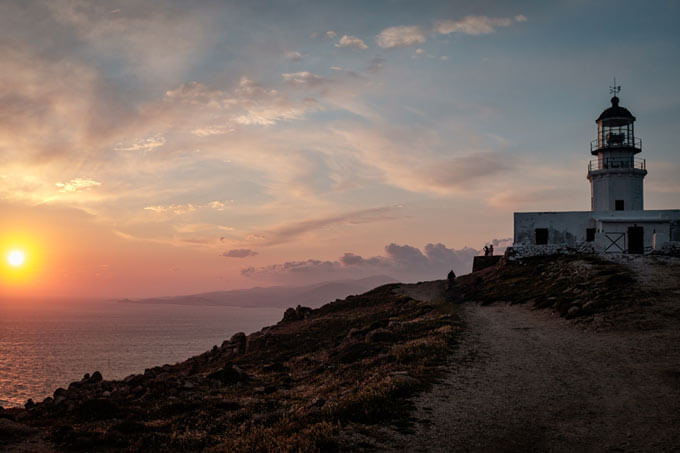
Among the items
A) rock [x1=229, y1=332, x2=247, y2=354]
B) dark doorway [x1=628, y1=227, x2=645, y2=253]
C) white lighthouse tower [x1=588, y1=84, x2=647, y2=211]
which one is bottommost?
rock [x1=229, y1=332, x2=247, y2=354]

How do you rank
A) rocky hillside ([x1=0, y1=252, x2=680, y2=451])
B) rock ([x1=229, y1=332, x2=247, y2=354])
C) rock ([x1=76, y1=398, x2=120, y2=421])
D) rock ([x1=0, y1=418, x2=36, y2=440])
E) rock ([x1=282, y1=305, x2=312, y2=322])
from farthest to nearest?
1. rock ([x1=282, y1=305, x2=312, y2=322])
2. rock ([x1=229, y1=332, x2=247, y2=354])
3. rock ([x1=76, y1=398, x2=120, y2=421])
4. rock ([x1=0, y1=418, x2=36, y2=440])
5. rocky hillside ([x1=0, y1=252, x2=680, y2=451])

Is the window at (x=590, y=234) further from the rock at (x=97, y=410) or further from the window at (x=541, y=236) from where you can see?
the rock at (x=97, y=410)

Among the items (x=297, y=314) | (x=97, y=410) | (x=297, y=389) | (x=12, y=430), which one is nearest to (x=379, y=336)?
(x=297, y=389)

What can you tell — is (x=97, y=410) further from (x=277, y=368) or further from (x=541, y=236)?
(x=541, y=236)

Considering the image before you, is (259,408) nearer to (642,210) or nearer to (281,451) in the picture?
(281,451)

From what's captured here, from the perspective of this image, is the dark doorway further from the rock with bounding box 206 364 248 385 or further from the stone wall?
the rock with bounding box 206 364 248 385

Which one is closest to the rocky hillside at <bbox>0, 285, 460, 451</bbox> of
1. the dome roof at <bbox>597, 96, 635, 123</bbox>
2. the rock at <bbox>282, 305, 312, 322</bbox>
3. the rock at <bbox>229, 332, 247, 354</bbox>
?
the rock at <bbox>229, 332, 247, 354</bbox>

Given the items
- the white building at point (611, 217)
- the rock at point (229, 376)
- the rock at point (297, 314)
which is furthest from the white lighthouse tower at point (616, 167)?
the rock at point (229, 376)

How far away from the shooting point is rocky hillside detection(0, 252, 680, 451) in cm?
1160

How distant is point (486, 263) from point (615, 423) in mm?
48714

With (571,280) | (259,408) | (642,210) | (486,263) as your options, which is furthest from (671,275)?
(259,408)

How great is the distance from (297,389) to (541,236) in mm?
42924

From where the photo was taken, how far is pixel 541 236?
5384 cm

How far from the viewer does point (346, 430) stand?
34.8 ft
